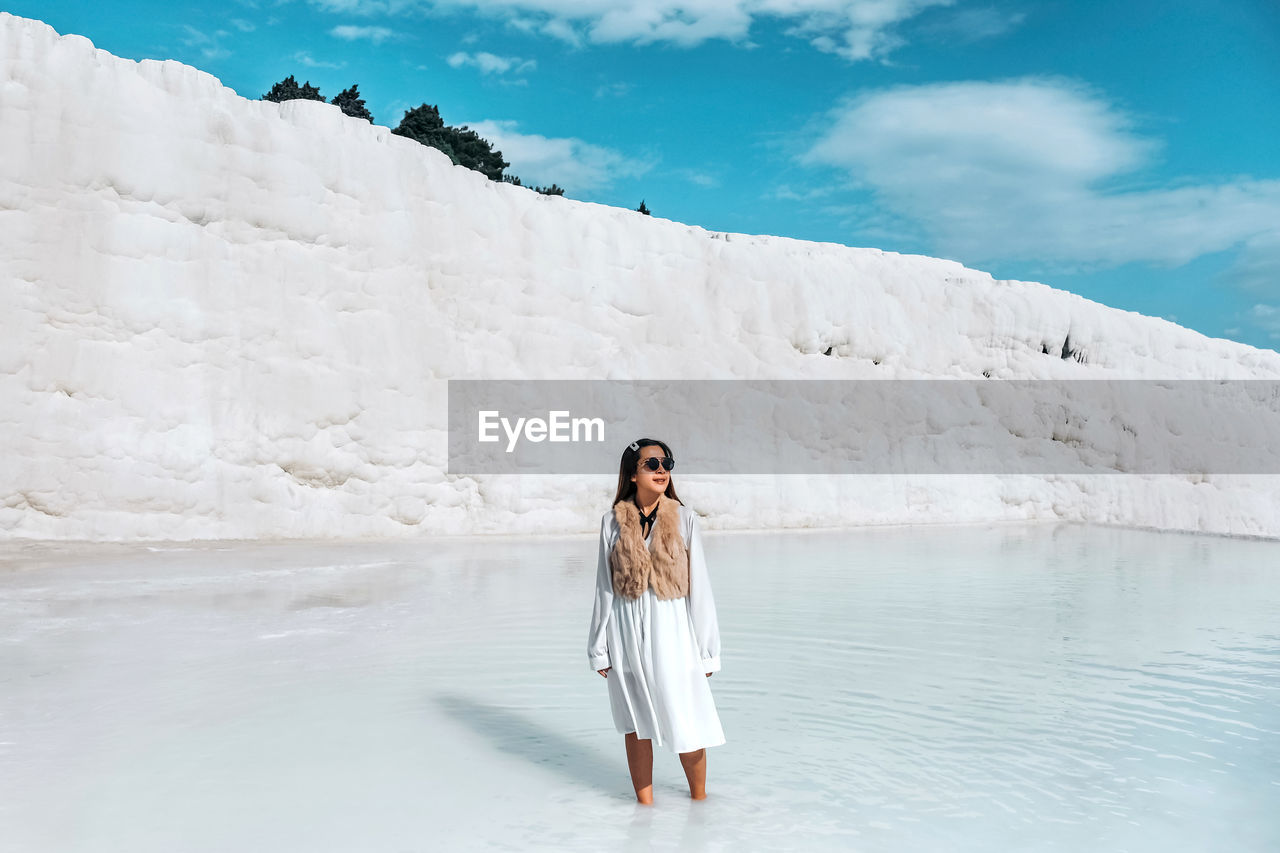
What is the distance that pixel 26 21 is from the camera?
45.4 ft

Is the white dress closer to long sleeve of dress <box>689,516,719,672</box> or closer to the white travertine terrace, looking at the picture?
long sleeve of dress <box>689,516,719,672</box>

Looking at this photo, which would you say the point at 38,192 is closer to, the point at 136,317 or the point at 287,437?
the point at 136,317

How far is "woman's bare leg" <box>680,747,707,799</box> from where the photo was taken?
3715 millimetres

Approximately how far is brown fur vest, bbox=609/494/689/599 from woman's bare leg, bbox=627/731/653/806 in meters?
0.52

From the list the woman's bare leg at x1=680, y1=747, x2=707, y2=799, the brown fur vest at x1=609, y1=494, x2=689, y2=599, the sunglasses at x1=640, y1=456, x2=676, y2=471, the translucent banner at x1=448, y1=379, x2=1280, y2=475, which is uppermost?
the translucent banner at x1=448, y1=379, x2=1280, y2=475

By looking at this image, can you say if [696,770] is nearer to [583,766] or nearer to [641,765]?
[641,765]

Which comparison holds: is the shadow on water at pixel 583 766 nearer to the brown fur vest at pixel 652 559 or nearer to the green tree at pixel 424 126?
the brown fur vest at pixel 652 559

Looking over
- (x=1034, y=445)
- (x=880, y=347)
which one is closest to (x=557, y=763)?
(x=880, y=347)

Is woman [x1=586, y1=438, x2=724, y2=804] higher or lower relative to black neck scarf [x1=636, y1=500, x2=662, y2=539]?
lower

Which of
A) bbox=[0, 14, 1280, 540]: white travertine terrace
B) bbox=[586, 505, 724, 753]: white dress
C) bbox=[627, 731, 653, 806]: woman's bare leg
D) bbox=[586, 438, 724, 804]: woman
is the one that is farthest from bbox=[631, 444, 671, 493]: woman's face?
bbox=[0, 14, 1280, 540]: white travertine terrace

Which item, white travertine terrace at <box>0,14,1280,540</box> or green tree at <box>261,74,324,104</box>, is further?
green tree at <box>261,74,324,104</box>

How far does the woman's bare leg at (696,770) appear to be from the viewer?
3.72 m

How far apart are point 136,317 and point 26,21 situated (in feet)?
13.9

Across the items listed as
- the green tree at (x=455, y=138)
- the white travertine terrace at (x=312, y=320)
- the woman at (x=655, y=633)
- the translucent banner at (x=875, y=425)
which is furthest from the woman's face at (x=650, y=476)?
the green tree at (x=455, y=138)
